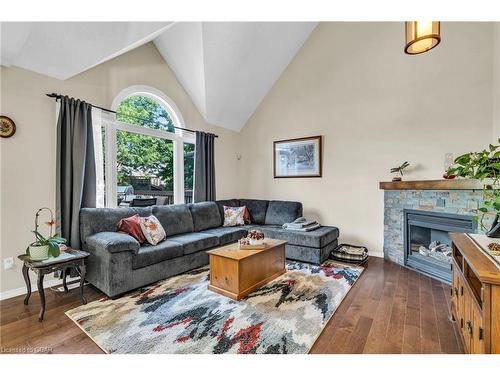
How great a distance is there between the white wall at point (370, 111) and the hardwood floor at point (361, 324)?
1.47 m

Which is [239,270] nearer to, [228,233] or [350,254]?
[228,233]

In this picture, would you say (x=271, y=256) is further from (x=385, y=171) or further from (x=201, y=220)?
(x=385, y=171)

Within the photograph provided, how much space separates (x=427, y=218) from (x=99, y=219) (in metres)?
3.98

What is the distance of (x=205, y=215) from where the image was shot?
13.3 feet

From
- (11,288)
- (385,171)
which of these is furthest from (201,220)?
(385,171)

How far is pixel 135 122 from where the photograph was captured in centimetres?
363

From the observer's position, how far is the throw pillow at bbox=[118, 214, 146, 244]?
9.44 ft

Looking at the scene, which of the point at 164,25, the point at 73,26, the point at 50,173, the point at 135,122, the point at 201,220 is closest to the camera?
the point at 73,26

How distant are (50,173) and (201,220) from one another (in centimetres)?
200

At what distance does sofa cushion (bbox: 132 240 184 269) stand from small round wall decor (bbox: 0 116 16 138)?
5.59ft

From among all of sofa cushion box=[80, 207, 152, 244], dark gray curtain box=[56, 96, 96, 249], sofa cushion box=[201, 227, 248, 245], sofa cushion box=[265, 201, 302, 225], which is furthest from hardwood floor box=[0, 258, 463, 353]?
sofa cushion box=[265, 201, 302, 225]

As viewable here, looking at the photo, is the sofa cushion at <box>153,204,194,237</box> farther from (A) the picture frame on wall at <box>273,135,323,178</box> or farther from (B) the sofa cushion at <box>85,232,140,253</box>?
(A) the picture frame on wall at <box>273,135,323,178</box>

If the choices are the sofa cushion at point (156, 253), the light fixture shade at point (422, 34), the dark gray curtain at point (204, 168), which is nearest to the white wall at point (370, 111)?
the dark gray curtain at point (204, 168)

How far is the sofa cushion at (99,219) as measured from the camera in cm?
274
